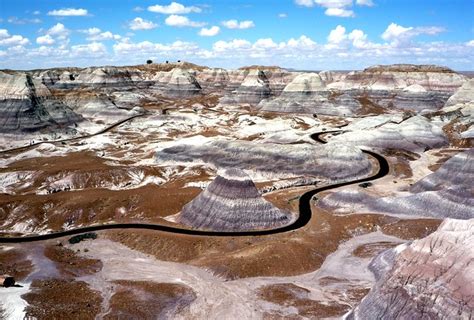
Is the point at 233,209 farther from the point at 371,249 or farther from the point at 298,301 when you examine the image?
the point at 298,301

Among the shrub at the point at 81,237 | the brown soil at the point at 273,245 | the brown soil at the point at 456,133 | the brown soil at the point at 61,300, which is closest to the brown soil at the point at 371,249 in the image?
the brown soil at the point at 273,245

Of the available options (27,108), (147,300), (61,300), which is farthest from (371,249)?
(27,108)

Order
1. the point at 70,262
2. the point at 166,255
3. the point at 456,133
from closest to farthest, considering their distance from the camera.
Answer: the point at 70,262 < the point at 166,255 < the point at 456,133

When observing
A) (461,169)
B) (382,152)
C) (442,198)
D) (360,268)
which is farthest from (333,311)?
(382,152)

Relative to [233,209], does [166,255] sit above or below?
below

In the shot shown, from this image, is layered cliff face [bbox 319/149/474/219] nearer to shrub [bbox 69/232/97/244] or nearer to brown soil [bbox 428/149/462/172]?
brown soil [bbox 428/149/462/172]

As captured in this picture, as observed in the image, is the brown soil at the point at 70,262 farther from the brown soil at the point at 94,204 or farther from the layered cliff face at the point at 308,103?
the layered cliff face at the point at 308,103
